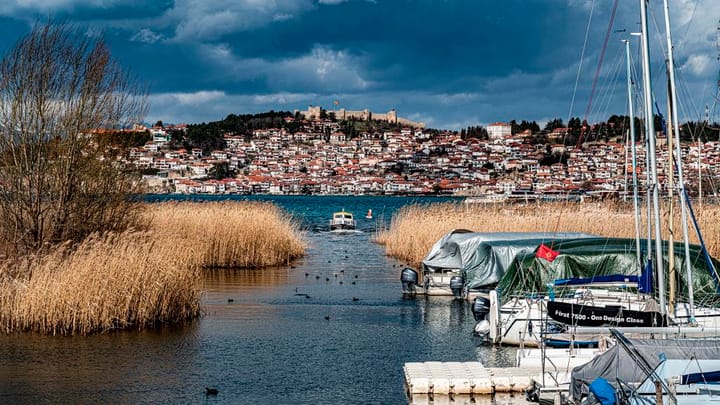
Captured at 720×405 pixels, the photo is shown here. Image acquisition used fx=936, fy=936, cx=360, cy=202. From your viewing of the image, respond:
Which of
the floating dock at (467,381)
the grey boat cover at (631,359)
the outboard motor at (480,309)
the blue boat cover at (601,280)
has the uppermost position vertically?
the blue boat cover at (601,280)

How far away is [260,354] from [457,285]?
10625 millimetres

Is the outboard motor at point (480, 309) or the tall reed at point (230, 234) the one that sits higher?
the tall reed at point (230, 234)

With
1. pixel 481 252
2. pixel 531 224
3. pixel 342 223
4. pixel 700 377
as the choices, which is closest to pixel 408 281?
pixel 481 252

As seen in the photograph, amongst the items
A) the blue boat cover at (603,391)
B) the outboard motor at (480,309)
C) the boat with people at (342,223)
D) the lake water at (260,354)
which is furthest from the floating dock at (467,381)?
the boat with people at (342,223)

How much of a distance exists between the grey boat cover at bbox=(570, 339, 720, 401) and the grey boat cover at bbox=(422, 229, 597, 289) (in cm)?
1422

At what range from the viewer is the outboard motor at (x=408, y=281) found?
29.2 meters

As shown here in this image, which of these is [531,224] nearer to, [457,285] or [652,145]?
[457,285]

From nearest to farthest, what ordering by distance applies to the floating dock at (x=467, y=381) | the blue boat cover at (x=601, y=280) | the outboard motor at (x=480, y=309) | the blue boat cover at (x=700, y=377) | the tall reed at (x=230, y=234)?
the blue boat cover at (x=700, y=377), the floating dock at (x=467, y=381), the blue boat cover at (x=601, y=280), the outboard motor at (x=480, y=309), the tall reed at (x=230, y=234)

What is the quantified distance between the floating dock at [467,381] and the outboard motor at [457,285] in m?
12.2

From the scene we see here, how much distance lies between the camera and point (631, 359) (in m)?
12.6

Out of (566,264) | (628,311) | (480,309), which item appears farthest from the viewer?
(566,264)

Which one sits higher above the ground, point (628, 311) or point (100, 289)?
point (100, 289)

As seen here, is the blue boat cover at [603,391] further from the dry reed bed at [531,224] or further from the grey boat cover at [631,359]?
the dry reed bed at [531,224]

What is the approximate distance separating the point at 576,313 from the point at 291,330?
27.1ft
